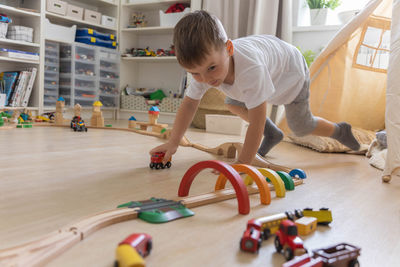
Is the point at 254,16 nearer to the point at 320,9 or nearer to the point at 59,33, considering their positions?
the point at 320,9

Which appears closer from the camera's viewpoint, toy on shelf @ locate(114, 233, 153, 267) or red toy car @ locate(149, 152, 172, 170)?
toy on shelf @ locate(114, 233, 153, 267)

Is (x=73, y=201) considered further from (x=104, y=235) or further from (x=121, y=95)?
(x=121, y=95)

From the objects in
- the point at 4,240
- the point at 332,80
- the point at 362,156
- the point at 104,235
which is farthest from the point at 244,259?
the point at 332,80

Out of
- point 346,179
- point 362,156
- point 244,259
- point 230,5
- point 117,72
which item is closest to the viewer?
point 244,259

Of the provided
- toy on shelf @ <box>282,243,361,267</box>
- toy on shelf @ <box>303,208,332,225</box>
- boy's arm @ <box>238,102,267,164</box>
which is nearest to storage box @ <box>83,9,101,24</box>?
boy's arm @ <box>238,102,267,164</box>

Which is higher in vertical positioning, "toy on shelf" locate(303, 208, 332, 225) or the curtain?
the curtain

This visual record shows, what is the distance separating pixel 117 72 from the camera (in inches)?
127

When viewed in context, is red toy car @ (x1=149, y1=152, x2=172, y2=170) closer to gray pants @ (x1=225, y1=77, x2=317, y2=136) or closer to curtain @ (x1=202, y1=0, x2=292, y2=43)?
gray pants @ (x1=225, y1=77, x2=317, y2=136)

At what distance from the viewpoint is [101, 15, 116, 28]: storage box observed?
309 centimetres

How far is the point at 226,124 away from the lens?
2363mm

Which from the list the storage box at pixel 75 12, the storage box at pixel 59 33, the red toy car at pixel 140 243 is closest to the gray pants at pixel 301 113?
the red toy car at pixel 140 243

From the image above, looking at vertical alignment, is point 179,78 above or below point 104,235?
above

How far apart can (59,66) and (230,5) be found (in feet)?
4.78

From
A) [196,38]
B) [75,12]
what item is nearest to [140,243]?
[196,38]
